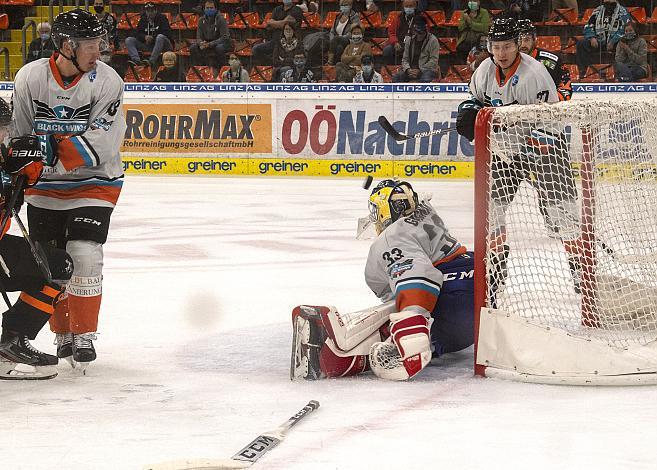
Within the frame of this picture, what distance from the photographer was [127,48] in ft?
38.6

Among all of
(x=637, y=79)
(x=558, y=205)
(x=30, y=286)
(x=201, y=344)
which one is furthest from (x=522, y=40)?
(x=637, y=79)

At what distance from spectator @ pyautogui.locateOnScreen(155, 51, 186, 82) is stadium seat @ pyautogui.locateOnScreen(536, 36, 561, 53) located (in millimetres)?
3589

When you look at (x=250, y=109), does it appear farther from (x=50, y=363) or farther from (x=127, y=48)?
(x=50, y=363)

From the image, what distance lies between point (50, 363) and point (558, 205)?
1.89 m

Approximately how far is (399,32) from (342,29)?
0.57 m

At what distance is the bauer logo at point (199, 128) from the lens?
10.4 meters

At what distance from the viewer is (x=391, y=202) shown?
349 centimetres

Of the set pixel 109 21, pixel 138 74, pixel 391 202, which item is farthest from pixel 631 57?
pixel 391 202

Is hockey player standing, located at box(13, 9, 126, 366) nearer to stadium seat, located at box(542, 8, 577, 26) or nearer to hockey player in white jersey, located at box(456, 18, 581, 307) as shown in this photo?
hockey player in white jersey, located at box(456, 18, 581, 307)

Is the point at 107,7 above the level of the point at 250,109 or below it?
above

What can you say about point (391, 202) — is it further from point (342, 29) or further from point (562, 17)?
point (562, 17)

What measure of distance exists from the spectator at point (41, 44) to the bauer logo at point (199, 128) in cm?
130

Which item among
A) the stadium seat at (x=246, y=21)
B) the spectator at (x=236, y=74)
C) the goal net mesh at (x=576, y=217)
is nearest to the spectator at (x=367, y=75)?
the spectator at (x=236, y=74)

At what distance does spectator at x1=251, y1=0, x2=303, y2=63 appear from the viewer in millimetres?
11125
